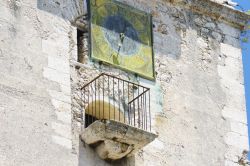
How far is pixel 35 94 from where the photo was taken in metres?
16.5

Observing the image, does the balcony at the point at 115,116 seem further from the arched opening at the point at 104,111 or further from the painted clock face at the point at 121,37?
the painted clock face at the point at 121,37

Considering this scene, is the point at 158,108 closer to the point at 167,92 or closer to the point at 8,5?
the point at 167,92

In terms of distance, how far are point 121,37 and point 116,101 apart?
89 cm

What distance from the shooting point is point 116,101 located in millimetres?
17250

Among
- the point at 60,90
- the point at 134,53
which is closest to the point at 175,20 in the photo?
the point at 134,53

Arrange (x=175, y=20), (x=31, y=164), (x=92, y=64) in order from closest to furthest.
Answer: (x=31, y=164)
(x=92, y=64)
(x=175, y=20)

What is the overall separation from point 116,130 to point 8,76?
1.38m

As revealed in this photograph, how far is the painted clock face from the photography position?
57.3ft

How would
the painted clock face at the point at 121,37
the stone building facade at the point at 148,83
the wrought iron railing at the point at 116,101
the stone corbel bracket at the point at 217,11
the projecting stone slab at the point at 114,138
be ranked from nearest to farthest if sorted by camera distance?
the stone building facade at the point at 148,83 → the projecting stone slab at the point at 114,138 → the wrought iron railing at the point at 116,101 → the painted clock face at the point at 121,37 → the stone corbel bracket at the point at 217,11

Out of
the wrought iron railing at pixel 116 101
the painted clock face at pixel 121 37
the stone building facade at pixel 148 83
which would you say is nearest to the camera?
the stone building facade at pixel 148 83

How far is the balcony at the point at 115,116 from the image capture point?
1661cm

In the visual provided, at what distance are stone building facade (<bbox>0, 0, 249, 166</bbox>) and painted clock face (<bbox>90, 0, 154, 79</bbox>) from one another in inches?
4.8

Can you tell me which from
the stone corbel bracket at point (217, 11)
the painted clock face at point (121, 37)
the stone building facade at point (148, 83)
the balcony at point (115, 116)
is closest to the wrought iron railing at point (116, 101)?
the balcony at point (115, 116)

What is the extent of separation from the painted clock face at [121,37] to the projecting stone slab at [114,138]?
108cm
